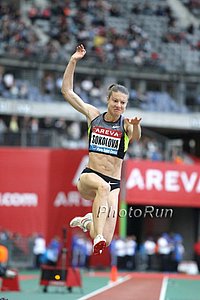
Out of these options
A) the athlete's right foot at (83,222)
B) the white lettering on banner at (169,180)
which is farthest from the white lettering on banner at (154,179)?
the athlete's right foot at (83,222)

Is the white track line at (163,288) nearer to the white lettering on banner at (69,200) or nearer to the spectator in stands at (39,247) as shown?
the spectator in stands at (39,247)

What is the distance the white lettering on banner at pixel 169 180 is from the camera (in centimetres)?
3850

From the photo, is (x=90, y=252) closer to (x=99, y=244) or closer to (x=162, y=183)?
(x=162, y=183)

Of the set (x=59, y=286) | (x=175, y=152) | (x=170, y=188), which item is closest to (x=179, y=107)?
(x=175, y=152)

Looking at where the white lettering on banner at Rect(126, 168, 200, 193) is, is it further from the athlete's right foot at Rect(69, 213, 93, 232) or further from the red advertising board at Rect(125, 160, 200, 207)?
the athlete's right foot at Rect(69, 213, 93, 232)

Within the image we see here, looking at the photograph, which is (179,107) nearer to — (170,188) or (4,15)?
(170,188)

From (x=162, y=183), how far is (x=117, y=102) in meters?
25.7

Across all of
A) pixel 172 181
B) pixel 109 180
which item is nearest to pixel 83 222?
pixel 109 180

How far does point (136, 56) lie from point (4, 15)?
6.43 meters

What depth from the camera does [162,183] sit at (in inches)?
1533

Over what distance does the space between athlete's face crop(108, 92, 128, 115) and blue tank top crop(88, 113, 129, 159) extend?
29 cm

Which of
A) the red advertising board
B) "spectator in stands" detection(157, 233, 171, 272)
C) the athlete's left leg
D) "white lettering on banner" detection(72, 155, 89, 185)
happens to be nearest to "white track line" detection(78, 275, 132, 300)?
"spectator in stands" detection(157, 233, 171, 272)

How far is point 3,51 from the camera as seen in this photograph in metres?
41.0

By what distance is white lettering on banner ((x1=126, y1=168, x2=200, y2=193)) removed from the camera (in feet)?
126
